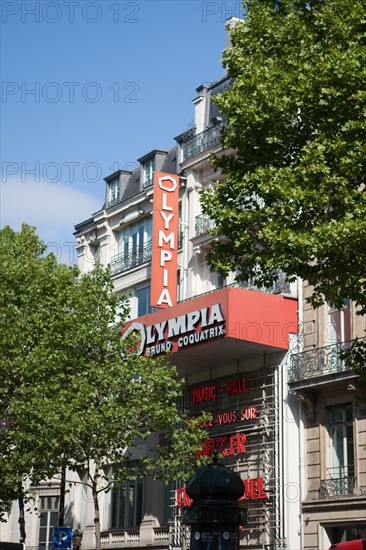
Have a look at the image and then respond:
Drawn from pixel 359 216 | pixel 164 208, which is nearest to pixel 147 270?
pixel 164 208

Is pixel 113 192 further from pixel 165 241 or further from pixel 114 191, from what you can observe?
pixel 165 241

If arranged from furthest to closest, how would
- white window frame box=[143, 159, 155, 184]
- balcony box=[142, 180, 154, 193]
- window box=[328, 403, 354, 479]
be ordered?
white window frame box=[143, 159, 155, 184]
balcony box=[142, 180, 154, 193]
window box=[328, 403, 354, 479]

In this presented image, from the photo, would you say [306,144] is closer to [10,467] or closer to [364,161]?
[364,161]

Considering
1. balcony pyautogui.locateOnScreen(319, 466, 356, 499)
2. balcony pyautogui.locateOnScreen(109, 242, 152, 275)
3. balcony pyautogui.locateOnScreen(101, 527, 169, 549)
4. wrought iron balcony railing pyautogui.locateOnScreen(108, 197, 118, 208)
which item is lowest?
balcony pyautogui.locateOnScreen(101, 527, 169, 549)

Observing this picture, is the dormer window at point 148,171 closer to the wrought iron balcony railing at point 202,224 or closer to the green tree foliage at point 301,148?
the wrought iron balcony railing at point 202,224

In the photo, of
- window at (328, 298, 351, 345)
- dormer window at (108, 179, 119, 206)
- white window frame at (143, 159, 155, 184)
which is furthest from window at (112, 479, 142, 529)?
dormer window at (108, 179, 119, 206)

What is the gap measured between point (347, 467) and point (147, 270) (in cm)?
1645

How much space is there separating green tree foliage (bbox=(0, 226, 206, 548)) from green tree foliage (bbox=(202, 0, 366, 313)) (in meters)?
11.7

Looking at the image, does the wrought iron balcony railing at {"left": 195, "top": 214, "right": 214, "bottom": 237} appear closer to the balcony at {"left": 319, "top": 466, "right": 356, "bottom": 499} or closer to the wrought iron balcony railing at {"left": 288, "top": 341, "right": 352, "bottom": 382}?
the wrought iron balcony railing at {"left": 288, "top": 341, "right": 352, "bottom": 382}

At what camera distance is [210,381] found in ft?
132

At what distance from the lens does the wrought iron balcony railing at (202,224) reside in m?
42.9

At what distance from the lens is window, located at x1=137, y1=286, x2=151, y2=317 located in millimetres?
46094

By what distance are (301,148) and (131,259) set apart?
26634 mm

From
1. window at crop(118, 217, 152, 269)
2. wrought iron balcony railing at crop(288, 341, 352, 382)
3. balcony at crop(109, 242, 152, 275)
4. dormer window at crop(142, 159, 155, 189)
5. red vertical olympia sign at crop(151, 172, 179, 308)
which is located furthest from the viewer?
dormer window at crop(142, 159, 155, 189)
